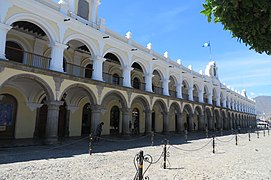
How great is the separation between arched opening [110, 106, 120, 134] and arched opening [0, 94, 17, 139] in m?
9.44

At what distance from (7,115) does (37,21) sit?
6744mm

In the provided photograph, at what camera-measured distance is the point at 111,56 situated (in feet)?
67.7

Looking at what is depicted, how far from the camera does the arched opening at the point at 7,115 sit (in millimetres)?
14634

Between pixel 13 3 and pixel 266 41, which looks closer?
pixel 266 41

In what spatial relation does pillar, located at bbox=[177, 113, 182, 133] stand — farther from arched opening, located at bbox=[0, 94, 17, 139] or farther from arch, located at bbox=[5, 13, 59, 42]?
arched opening, located at bbox=[0, 94, 17, 139]

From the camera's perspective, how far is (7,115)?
14.9 metres

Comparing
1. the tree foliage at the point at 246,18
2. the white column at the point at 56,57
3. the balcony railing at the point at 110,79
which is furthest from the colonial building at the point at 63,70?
the tree foliage at the point at 246,18

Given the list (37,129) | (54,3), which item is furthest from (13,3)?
(37,129)

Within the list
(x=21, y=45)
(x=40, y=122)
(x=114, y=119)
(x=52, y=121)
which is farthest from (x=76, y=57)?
(x=114, y=119)

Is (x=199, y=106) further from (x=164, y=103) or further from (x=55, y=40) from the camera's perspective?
(x=55, y=40)

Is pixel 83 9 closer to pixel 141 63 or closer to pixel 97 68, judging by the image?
pixel 97 68

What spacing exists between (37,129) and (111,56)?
29.3ft

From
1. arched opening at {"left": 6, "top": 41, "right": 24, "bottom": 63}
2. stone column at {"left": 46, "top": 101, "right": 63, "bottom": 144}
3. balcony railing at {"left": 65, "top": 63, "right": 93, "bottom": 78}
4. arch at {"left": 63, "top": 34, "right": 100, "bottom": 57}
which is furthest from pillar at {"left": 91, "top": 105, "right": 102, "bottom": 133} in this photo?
arched opening at {"left": 6, "top": 41, "right": 24, "bottom": 63}

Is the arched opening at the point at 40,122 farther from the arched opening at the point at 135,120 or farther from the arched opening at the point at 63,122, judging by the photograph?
the arched opening at the point at 135,120
